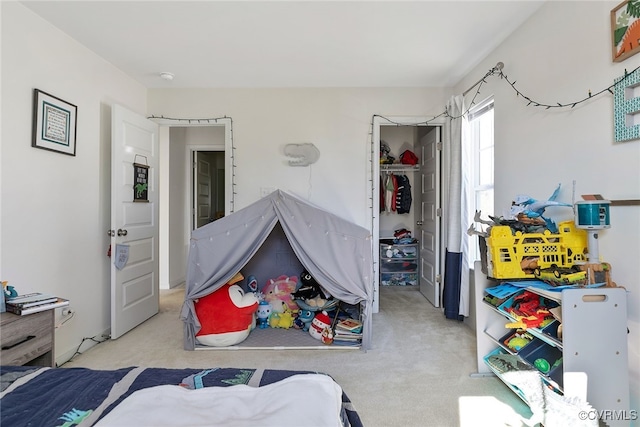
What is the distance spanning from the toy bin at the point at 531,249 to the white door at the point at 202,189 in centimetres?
435

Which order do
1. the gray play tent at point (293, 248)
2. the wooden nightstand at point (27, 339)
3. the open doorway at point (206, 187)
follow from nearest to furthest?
the wooden nightstand at point (27, 339), the gray play tent at point (293, 248), the open doorway at point (206, 187)

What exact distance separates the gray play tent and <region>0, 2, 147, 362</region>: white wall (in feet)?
2.97

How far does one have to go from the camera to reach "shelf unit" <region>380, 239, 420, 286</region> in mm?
4418

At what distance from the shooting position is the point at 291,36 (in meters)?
2.34

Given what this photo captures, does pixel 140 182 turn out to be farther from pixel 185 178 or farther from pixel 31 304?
pixel 185 178

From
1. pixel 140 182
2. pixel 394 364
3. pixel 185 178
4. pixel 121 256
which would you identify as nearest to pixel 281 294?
pixel 394 364

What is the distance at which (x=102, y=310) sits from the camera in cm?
271

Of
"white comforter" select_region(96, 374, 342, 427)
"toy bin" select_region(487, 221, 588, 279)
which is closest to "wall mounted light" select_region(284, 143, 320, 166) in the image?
"toy bin" select_region(487, 221, 588, 279)

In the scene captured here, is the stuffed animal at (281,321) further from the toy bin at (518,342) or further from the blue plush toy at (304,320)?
the toy bin at (518,342)

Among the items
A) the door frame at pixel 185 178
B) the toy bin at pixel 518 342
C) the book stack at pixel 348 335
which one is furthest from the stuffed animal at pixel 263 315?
the toy bin at pixel 518 342

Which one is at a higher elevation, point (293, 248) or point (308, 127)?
point (308, 127)

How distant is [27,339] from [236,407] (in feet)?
5.06

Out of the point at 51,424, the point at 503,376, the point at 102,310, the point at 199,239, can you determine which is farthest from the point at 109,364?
the point at 503,376

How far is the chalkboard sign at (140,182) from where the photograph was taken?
2934 millimetres
